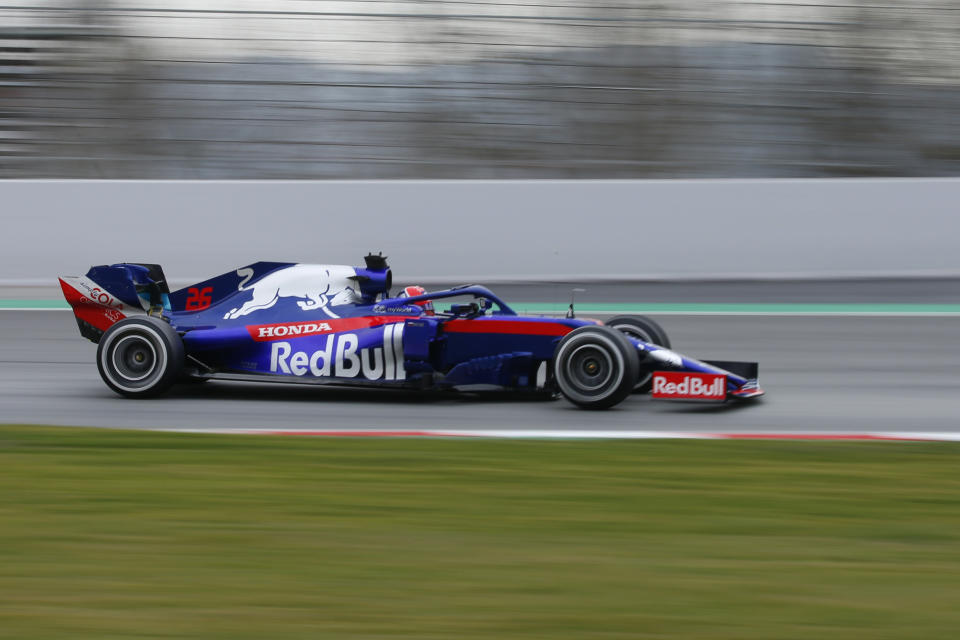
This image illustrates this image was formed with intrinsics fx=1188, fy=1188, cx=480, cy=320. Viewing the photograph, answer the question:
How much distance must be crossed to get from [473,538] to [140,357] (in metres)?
3.93

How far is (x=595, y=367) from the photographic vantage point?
7199mm

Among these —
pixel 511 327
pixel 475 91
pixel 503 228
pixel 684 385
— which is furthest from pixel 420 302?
pixel 475 91

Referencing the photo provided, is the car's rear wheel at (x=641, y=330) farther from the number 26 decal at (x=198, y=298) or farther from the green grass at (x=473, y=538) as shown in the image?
the number 26 decal at (x=198, y=298)

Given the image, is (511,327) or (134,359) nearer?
(511,327)

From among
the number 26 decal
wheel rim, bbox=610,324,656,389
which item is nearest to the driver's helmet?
wheel rim, bbox=610,324,656,389

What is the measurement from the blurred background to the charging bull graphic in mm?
6754

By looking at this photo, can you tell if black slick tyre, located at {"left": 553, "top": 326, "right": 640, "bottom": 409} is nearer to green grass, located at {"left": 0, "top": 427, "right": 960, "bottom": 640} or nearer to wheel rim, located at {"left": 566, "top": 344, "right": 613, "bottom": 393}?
wheel rim, located at {"left": 566, "top": 344, "right": 613, "bottom": 393}

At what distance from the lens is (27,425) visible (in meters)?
6.89

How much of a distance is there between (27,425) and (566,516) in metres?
3.61

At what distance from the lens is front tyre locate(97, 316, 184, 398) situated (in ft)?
24.9

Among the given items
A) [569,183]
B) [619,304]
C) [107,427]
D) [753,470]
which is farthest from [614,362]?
[569,183]

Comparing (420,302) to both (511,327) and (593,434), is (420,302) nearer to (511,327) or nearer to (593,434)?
(511,327)

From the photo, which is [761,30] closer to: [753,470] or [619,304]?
[619,304]

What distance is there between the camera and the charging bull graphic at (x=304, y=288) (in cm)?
780
